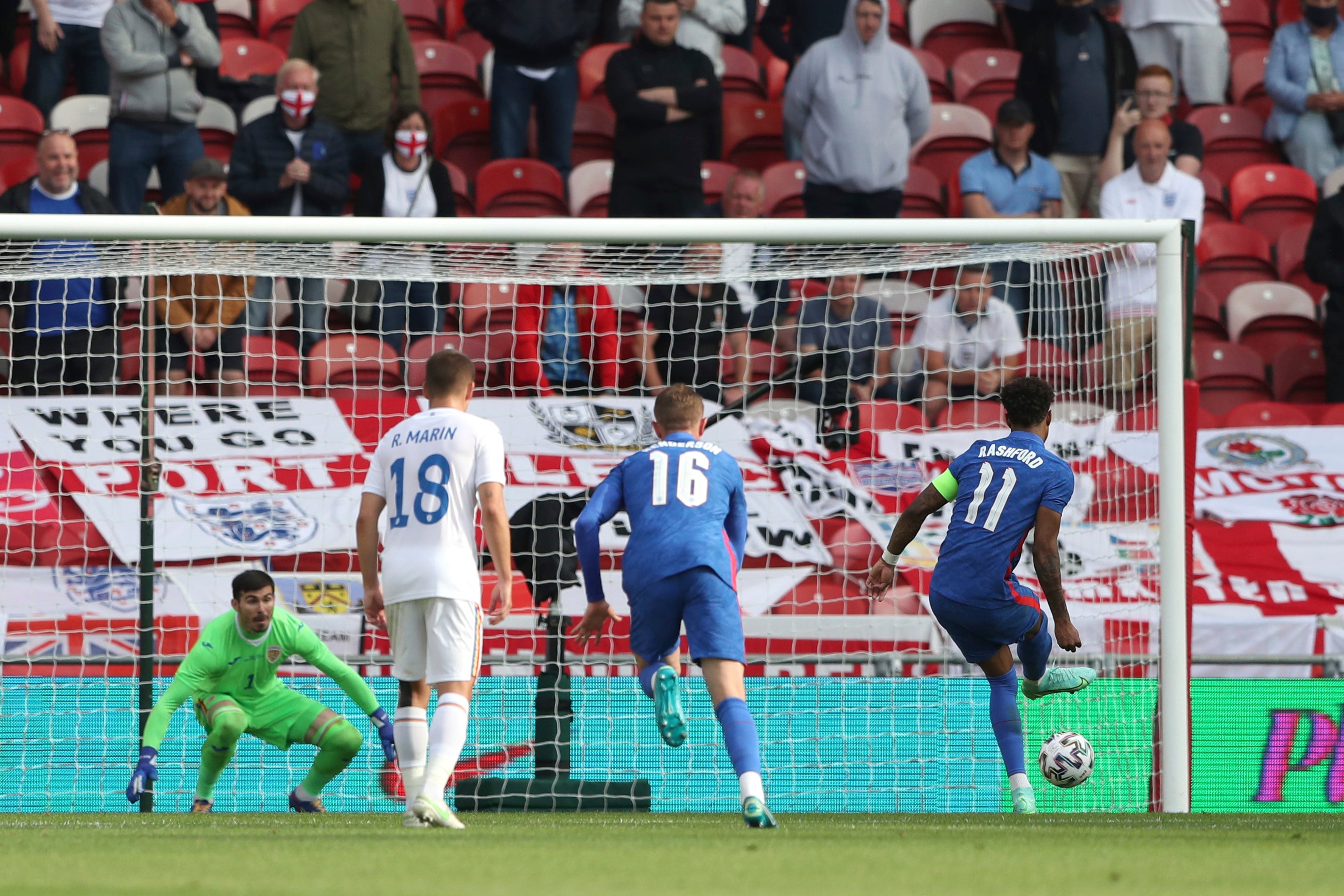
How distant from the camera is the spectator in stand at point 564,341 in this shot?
880 cm

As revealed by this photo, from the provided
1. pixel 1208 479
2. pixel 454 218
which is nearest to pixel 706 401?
pixel 454 218

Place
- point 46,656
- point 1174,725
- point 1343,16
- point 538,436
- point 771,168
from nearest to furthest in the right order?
point 1174,725 → point 46,656 → point 538,436 → point 771,168 → point 1343,16

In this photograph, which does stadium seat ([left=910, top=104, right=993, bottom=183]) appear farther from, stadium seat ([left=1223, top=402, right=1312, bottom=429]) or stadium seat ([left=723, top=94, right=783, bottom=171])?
stadium seat ([left=1223, top=402, right=1312, bottom=429])

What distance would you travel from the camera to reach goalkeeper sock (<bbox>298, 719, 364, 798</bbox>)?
785 cm

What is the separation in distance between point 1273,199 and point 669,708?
29.0ft

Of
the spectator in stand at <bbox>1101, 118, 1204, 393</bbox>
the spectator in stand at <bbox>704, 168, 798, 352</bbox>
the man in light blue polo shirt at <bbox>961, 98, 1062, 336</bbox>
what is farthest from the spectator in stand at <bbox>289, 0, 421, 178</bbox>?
the spectator in stand at <bbox>1101, 118, 1204, 393</bbox>

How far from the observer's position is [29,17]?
499 inches

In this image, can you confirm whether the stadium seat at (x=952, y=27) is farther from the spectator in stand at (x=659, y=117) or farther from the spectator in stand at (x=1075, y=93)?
the spectator in stand at (x=659, y=117)

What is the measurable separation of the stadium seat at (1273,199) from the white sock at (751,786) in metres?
8.57

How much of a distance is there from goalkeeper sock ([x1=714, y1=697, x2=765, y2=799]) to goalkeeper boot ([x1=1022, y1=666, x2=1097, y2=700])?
5.05 ft

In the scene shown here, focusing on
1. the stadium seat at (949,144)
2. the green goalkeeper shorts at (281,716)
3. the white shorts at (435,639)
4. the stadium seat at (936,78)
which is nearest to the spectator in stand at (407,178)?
the green goalkeeper shorts at (281,716)

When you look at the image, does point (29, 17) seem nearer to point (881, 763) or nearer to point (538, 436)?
point (538, 436)

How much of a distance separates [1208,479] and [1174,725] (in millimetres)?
2708

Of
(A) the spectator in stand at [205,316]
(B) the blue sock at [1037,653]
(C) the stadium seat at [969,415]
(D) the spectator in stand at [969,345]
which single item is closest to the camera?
(B) the blue sock at [1037,653]
